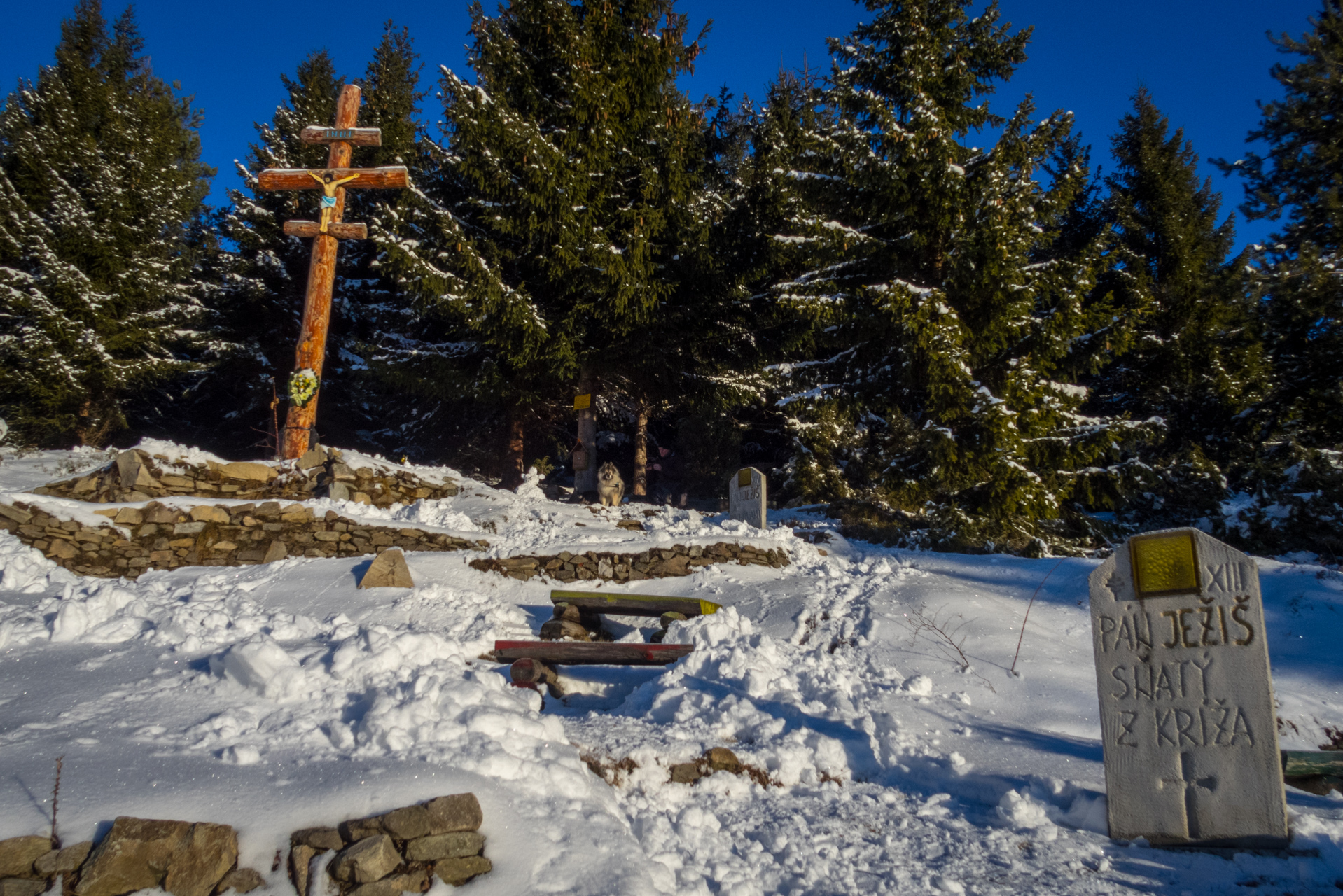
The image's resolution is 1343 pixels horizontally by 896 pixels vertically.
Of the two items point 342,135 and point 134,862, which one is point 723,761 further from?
point 342,135

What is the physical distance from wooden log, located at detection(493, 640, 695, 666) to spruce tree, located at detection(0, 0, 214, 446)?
13076mm

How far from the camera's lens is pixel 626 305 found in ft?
41.7

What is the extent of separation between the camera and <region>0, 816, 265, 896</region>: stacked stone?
236 centimetres

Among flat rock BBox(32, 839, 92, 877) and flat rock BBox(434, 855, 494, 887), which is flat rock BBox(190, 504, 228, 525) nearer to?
flat rock BBox(32, 839, 92, 877)

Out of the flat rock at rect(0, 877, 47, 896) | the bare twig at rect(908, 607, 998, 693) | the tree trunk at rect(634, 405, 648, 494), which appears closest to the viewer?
the flat rock at rect(0, 877, 47, 896)

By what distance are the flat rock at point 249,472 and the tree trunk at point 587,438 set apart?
17.8 feet

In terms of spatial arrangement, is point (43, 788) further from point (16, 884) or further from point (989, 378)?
point (989, 378)

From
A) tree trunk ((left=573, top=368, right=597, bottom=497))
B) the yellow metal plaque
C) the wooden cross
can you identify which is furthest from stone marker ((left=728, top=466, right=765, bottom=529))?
the wooden cross

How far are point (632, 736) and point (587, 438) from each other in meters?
9.70

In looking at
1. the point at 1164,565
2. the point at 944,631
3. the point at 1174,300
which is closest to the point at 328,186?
the point at 944,631

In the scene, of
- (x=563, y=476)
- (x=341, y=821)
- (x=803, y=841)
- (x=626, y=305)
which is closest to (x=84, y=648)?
(x=341, y=821)

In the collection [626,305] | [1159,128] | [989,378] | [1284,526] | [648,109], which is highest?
[1159,128]

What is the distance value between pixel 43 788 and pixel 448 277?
33.7 feet

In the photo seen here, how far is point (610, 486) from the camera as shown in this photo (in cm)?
1243
